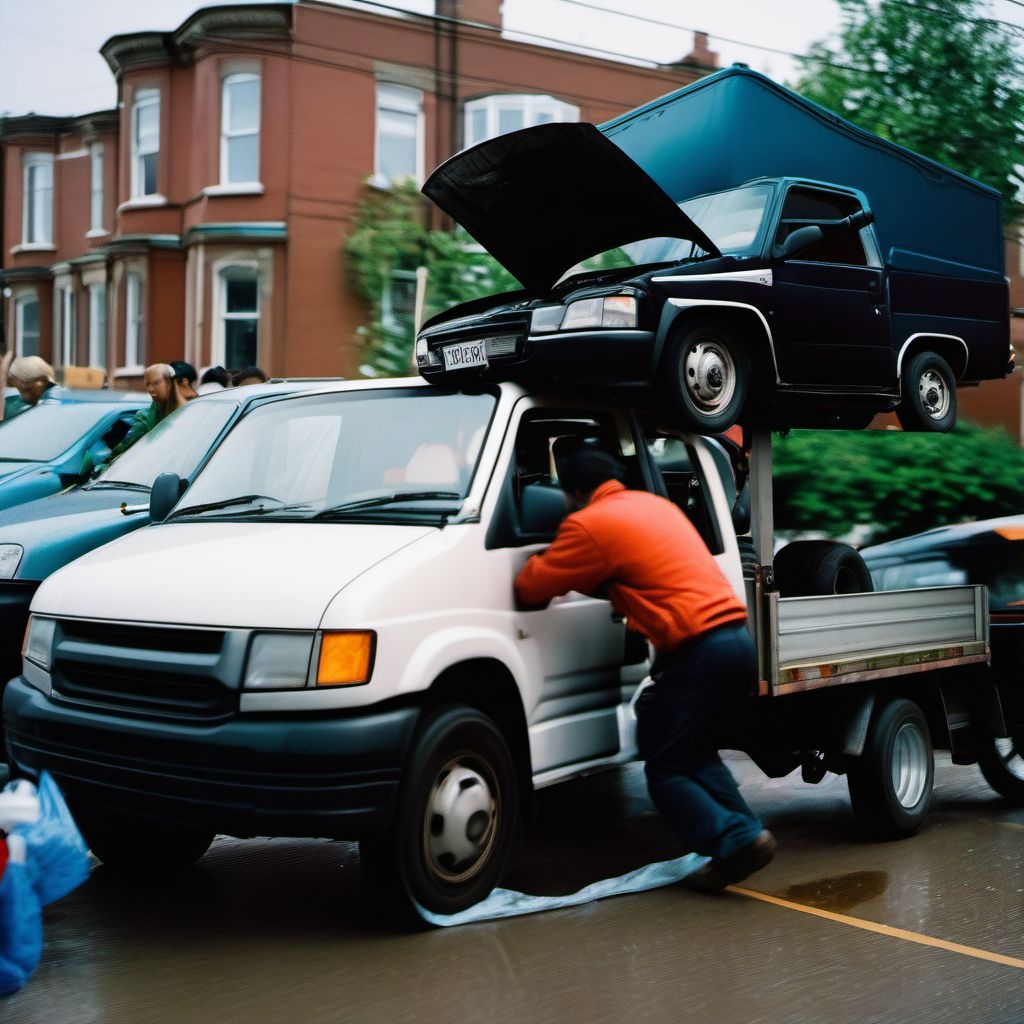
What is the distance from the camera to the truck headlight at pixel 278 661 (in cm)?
451

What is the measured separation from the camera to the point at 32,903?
13.3ft

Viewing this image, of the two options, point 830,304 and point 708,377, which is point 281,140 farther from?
point 708,377

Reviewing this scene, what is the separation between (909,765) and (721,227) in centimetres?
289

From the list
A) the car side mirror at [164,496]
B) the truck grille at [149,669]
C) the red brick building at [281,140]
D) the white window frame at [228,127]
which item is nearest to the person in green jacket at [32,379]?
the car side mirror at [164,496]

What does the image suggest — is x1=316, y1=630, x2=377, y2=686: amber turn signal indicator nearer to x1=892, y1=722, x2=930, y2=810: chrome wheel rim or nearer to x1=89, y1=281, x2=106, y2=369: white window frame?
x1=892, y1=722, x2=930, y2=810: chrome wheel rim

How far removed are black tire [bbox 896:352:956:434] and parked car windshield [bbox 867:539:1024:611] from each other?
856mm

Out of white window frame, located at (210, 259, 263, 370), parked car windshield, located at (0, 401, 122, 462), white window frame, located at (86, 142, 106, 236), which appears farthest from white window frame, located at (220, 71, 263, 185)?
parked car windshield, located at (0, 401, 122, 462)

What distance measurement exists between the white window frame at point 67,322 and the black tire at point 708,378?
24.2 m

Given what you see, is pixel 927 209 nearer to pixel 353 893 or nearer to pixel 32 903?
pixel 353 893

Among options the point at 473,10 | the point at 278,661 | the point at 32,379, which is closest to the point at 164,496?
the point at 278,661

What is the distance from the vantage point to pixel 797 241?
22.6 feet

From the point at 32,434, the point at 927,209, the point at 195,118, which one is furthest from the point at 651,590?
the point at 195,118

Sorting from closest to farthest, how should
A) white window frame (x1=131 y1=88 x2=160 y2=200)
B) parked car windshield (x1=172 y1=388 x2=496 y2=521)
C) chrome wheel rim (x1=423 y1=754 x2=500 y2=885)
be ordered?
chrome wheel rim (x1=423 y1=754 x2=500 y2=885) → parked car windshield (x1=172 y1=388 x2=496 y2=521) → white window frame (x1=131 y1=88 x2=160 y2=200)

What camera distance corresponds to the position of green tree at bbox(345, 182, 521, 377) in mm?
22469
